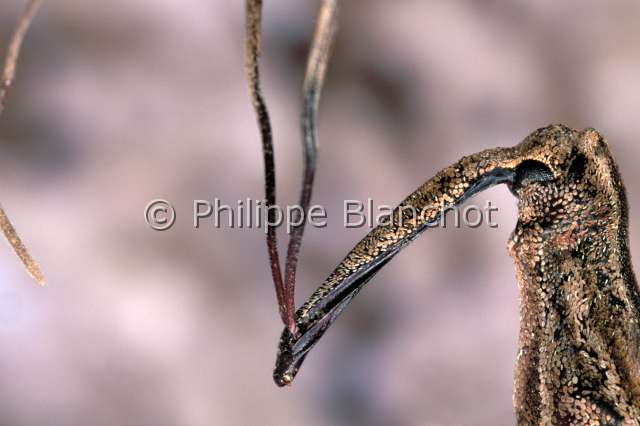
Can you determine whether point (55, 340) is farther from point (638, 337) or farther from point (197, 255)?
point (638, 337)

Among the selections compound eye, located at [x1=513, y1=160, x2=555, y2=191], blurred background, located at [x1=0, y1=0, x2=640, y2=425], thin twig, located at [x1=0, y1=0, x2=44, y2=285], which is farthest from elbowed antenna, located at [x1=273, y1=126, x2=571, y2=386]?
blurred background, located at [x1=0, y1=0, x2=640, y2=425]

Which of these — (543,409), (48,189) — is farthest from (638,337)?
(48,189)

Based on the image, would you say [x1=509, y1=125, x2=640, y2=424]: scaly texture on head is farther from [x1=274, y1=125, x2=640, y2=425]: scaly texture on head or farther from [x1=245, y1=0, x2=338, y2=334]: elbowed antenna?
[x1=245, y1=0, x2=338, y2=334]: elbowed antenna

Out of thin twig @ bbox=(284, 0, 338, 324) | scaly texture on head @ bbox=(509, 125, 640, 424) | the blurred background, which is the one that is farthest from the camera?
the blurred background

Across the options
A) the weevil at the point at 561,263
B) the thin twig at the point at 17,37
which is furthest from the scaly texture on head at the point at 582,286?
the thin twig at the point at 17,37

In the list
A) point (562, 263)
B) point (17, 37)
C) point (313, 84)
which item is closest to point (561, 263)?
point (562, 263)

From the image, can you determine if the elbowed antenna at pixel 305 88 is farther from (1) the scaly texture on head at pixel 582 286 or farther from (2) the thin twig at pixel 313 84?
(1) the scaly texture on head at pixel 582 286

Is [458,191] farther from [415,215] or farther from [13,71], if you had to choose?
[13,71]
